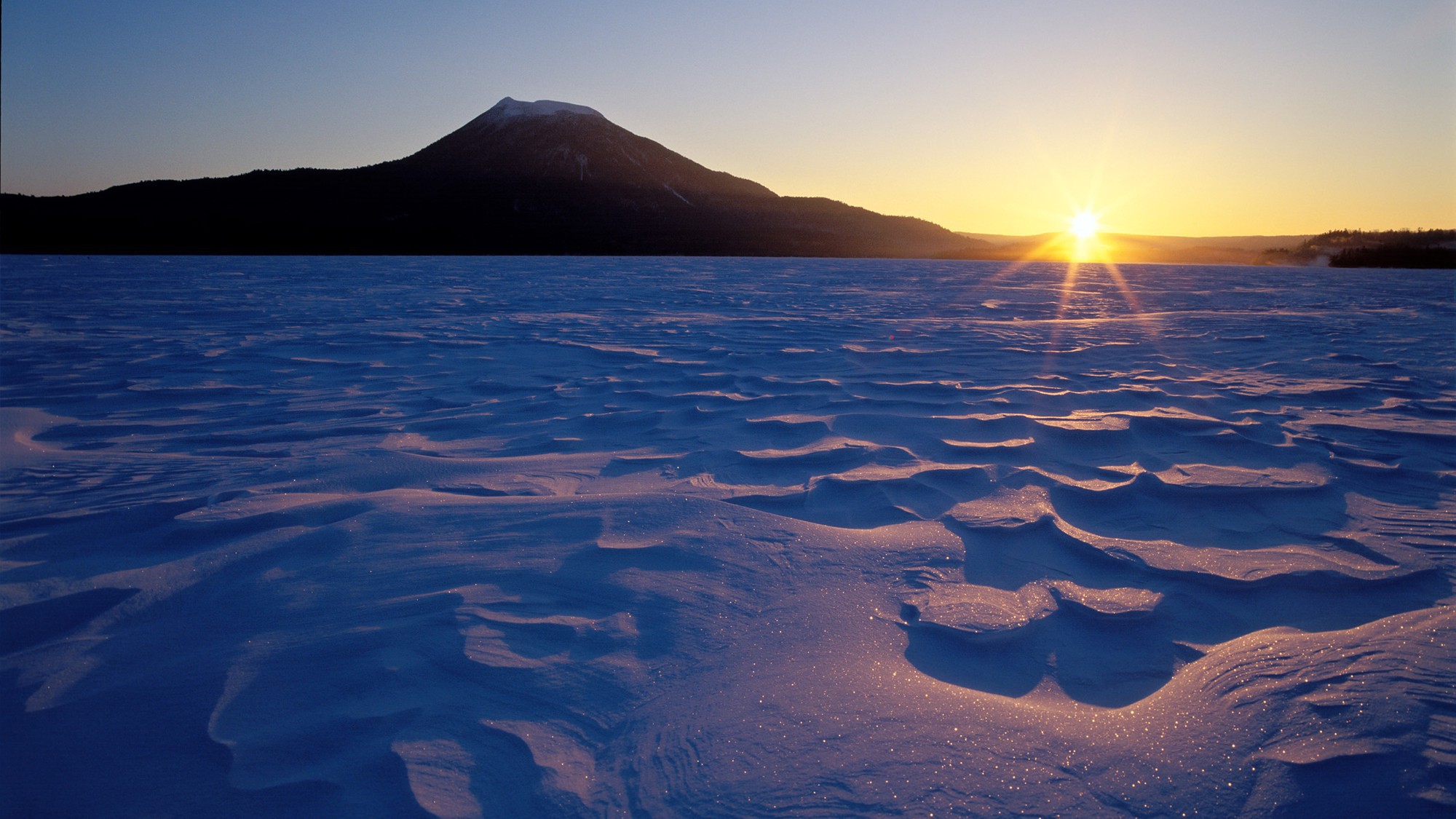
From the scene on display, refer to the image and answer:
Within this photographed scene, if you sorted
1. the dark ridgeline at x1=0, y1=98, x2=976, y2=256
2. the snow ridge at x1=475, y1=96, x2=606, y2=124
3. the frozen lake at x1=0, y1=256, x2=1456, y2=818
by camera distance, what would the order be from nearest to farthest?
the frozen lake at x1=0, y1=256, x2=1456, y2=818 → the dark ridgeline at x1=0, y1=98, x2=976, y2=256 → the snow ridge at x1=475, y1=96, x2=606, y2=124

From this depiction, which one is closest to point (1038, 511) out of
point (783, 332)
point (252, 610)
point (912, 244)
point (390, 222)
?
point (252, 610)

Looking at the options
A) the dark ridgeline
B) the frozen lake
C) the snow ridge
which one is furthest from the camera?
the snow ridge

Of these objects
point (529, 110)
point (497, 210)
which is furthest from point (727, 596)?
point (529, 110)

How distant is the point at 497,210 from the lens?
5925cm

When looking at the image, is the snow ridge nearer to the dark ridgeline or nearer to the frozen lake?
the dark ridgeline

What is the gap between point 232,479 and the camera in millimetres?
2602

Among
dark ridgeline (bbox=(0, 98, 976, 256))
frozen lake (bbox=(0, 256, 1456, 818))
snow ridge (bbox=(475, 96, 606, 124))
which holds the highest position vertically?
snow ridge (bbox=(475, 96, 606, 124))

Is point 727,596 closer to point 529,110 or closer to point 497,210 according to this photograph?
point 497,210

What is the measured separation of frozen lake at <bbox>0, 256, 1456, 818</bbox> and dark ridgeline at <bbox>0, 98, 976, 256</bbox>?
123 feet

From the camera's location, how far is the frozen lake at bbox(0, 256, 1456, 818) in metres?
1.24

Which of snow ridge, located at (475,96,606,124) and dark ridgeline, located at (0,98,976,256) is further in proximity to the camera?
snow ridge, located at (475,96,606,124)


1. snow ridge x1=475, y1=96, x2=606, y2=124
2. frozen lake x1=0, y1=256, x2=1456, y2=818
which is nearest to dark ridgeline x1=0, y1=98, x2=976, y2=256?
snow ridge x1=475, y1=96, x2=606, y2=124

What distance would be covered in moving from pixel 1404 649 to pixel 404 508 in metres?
2.78

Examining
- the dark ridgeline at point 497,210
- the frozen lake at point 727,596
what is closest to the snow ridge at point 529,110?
the dark ridgeline at point 497,210
